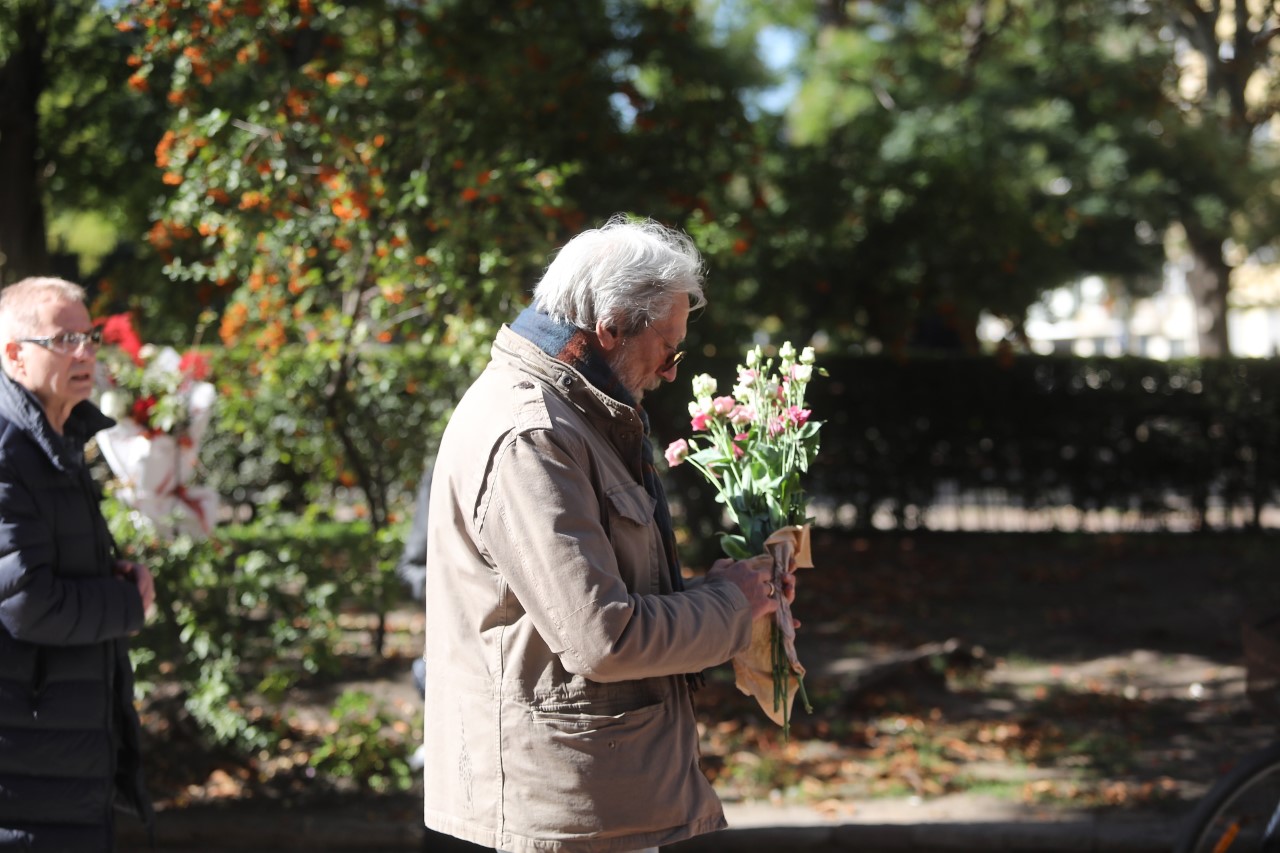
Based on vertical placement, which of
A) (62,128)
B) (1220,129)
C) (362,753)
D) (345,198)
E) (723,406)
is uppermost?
(1220,129)

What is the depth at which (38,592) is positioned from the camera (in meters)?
2.91

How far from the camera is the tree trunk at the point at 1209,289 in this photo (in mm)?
20016

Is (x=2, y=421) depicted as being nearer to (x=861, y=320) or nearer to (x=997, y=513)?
(x=861, y=320)

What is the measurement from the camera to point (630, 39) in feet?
28.5

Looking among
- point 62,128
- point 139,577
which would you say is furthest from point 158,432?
point 62,128

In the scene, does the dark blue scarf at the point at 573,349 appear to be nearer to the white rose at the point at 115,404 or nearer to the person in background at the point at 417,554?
the person in background at the point at 417,554

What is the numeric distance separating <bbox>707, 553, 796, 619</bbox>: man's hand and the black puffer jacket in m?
1.57

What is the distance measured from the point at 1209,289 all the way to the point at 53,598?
20917mm

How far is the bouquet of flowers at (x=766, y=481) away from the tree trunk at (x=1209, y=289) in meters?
19.2

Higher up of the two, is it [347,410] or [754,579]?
[347,410]

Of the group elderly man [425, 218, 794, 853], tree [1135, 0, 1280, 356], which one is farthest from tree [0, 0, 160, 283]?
tree [1135, 0, 1280, 356]

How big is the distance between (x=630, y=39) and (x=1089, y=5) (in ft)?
23.8

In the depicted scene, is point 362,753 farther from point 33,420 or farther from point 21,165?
point 21,165

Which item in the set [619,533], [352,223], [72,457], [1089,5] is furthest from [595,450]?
[1089,5]
